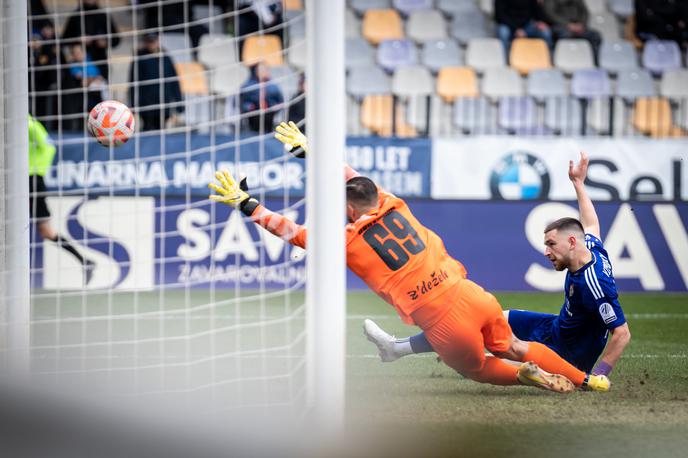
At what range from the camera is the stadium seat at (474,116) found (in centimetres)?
1291

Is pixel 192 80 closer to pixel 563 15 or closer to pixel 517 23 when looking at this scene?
pixel 517 23

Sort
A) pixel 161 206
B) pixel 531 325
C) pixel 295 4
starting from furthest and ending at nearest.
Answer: pixel 295 4 → pixel 161 206 → pixel 531 325

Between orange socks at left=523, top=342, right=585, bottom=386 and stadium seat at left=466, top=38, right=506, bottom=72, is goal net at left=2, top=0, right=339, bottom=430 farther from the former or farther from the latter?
stadium seat at left=466, top=38, right=506, bottom=72

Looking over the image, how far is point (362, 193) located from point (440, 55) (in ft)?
29.4

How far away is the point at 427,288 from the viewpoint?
234 inches

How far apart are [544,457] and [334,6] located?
78.7 inches

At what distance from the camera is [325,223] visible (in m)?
4.42

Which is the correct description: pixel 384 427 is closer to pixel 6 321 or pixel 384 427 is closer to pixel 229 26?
pixel 6 321

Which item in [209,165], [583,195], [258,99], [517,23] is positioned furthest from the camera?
[517,23]

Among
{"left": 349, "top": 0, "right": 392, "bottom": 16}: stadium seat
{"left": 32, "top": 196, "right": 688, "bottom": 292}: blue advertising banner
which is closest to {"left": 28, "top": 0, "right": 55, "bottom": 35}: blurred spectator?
{"left": 32, "top": 196, "right": 688, "bottom": 292}: blue advertising banner

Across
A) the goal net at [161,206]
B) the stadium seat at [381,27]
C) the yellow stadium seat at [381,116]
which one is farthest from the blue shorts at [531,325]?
the stadium seat at [381,27]

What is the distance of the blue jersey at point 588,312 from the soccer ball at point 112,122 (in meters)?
2.79

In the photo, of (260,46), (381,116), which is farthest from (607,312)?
(260,46)

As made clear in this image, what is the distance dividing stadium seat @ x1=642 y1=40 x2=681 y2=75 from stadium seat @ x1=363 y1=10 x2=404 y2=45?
3.37m
